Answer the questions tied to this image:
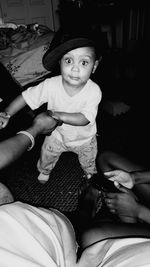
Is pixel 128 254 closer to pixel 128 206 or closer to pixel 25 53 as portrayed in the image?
pixel 128 206

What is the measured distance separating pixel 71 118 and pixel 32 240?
0.84m

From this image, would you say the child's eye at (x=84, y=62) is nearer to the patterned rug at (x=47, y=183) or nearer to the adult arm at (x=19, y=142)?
the adult arm at (x=19, y=142)

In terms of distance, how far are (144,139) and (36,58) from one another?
4.06ft

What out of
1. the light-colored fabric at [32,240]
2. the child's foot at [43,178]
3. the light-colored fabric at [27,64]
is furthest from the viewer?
the light-colored fabric at [27,64]

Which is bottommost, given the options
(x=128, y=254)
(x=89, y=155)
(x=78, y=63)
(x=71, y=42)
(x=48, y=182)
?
(x=48, y=182)

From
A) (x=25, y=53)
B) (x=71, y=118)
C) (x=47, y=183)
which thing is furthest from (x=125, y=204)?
(x=25, y=53)

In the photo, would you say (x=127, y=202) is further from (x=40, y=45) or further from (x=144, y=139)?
(x=40, y=45)

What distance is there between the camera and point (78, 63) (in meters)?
1.26

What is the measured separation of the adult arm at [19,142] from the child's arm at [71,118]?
5 centimetres

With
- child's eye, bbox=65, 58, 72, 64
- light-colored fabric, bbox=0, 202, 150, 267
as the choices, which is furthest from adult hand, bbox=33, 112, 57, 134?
light-colored fabric, bbox=0, 202, 150, 267

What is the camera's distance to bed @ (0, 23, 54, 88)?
2086 millimetres

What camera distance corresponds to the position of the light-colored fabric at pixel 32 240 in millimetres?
555

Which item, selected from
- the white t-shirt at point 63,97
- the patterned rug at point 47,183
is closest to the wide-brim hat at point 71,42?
the white t-shirt at point 63,97

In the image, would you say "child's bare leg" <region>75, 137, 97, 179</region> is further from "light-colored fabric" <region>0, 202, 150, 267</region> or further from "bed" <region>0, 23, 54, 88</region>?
"light-colored fabric" <region>0, 202, 150, 267</region>
